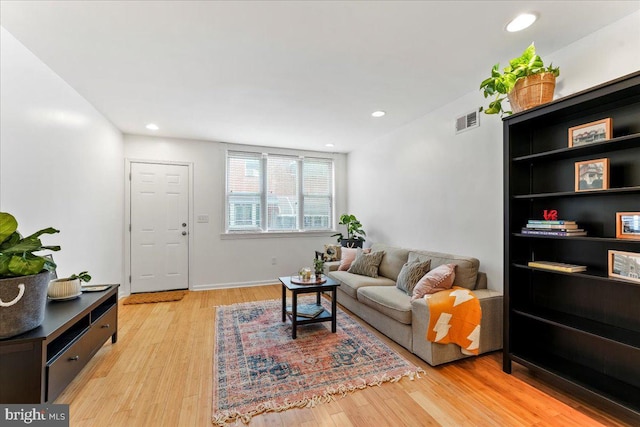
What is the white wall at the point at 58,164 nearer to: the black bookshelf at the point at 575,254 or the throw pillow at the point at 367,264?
the throw pillow at the point at 367,264

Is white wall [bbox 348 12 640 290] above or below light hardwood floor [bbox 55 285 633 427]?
above

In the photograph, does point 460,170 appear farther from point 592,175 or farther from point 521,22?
point 521,22

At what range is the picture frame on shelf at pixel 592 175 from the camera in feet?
5.71

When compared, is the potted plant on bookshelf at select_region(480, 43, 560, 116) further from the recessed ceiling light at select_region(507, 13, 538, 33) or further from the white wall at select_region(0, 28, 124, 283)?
the white wall at select_region(0, 28, 124, 283)

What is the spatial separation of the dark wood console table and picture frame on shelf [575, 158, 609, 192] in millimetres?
3371

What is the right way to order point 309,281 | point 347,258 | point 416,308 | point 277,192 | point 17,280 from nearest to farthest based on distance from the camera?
point 17,280, point 416,308, point 309,281, point 347,258, point 277,192

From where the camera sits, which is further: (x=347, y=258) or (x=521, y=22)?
(x=347, y=258)

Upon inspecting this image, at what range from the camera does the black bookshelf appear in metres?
1.72

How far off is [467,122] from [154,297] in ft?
15.6

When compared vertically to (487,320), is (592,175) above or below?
above

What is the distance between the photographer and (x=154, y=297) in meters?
4.19

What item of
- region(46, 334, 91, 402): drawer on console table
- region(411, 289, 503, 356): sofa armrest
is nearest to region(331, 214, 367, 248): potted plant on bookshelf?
region(411, 289, 503, 356): sofa armrest

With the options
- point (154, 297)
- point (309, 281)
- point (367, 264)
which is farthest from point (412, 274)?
point (154, 297)

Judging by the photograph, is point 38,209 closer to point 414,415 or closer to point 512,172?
point 414,415
